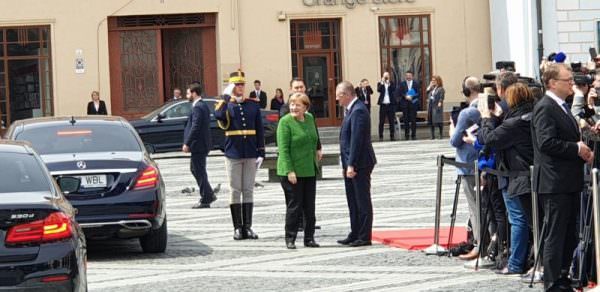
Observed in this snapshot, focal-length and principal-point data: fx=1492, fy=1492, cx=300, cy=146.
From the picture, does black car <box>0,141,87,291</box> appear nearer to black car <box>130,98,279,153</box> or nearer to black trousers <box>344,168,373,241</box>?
black trousers <box>344,168,373,241</box>

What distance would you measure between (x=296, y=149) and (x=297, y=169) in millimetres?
214

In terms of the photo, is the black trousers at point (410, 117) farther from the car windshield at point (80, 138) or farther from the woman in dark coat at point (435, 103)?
the car windshield at point (80, 138)

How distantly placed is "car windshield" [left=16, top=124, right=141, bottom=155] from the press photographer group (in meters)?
3.42

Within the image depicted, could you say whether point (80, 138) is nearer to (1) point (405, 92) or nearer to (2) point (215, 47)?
(1) point (405, 92)

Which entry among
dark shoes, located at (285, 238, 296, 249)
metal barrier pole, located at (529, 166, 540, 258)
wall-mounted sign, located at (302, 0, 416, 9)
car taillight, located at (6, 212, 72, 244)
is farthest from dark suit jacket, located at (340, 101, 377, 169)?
wall-mounted sign, located at (302, 0, 416, 9)

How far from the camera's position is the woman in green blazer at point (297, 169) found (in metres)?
15.8

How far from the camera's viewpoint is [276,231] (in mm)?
17656

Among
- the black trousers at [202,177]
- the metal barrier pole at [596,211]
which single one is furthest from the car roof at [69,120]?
the metal barrier pole at [596,211]

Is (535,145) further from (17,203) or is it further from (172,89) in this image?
(172,89)

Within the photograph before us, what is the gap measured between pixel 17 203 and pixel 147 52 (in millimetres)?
32757


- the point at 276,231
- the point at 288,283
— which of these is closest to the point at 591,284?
the point at 288,283

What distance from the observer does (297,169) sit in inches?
625

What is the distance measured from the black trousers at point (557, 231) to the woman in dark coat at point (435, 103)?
29.6m

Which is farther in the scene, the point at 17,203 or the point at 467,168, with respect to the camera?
the point at 467,168
